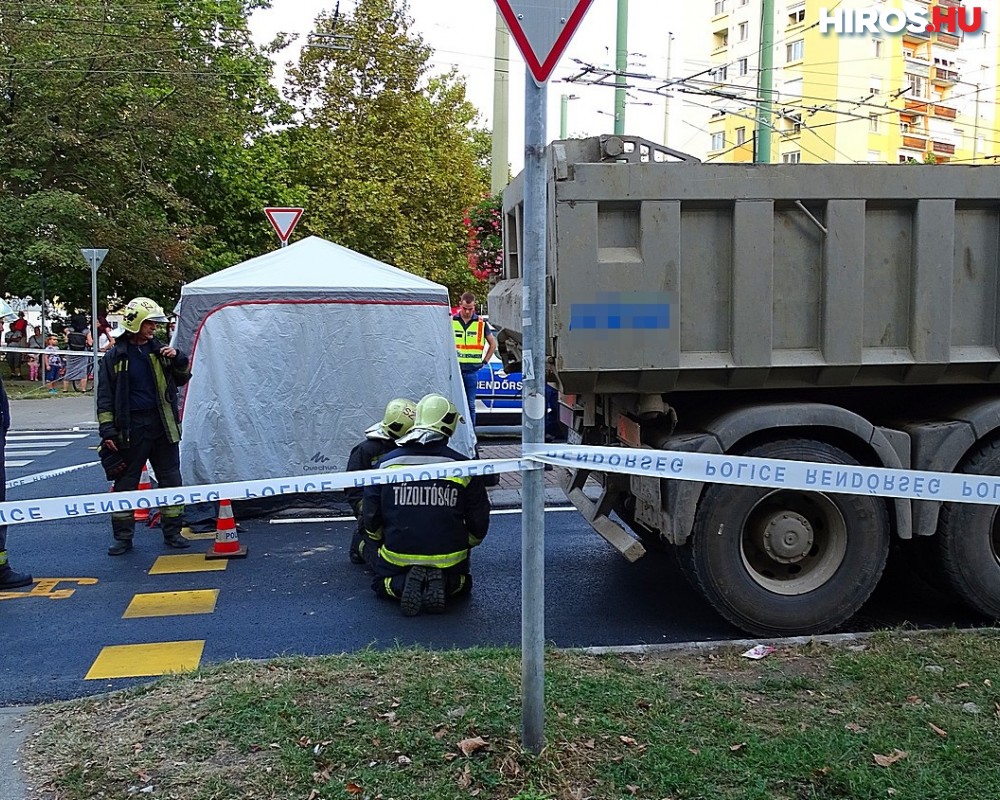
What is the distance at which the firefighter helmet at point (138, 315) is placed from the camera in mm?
7273

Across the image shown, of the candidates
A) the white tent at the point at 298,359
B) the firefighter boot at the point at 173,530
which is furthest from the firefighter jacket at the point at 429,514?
the white tent at the point at 298,359

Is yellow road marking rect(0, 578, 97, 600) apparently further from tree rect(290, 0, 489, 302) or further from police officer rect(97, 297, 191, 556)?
tree rect(290, 0, 489, 302)

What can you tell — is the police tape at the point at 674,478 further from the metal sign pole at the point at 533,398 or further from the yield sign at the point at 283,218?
the yield sign at the point at 283,218

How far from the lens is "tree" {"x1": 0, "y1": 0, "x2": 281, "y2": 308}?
71.7 ft

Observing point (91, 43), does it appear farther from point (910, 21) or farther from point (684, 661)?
point (910, 21)

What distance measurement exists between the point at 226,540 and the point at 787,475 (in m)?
4.40

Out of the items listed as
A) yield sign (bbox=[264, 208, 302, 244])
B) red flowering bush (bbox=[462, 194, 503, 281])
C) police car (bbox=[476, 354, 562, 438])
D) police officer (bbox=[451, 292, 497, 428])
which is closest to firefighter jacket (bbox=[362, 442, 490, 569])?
police officer (bbox=[451, 292, 497, 428])

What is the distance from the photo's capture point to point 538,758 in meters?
3.60

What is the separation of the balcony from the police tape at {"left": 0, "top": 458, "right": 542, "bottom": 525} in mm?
52502

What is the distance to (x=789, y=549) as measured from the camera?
17.5 ft

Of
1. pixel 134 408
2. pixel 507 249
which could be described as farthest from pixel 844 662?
pixel 134 408

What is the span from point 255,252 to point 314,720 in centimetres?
2380

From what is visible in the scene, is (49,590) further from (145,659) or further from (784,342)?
(784,342)

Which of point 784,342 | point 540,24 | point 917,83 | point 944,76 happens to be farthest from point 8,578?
point 944,76
